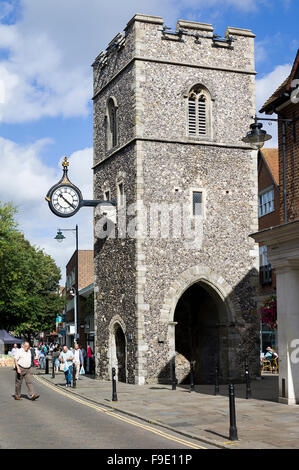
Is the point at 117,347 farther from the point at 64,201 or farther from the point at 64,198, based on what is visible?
the point at 64,198

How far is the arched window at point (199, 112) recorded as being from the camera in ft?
91.5

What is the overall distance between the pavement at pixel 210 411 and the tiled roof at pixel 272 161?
1752cm

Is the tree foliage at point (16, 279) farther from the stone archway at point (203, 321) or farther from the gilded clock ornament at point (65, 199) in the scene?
the stone archway at point (203, 321)

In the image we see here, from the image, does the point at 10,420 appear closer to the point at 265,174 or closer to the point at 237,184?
the point at 237,184

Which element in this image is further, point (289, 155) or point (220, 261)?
point (220, 261)

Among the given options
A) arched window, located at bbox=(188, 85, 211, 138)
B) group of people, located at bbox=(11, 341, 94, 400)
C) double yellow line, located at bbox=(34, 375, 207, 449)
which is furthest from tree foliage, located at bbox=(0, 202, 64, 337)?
double yellow line, located at bbox=(34, 375, 207, 449)

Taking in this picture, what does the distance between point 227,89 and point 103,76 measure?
6.18 meters

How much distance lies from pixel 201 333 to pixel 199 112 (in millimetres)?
9608

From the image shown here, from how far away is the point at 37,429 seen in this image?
13.3m

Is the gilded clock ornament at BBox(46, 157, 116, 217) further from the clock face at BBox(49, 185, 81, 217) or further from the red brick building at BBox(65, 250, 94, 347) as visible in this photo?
the red brick building at BBox(65, 250, 94, 347)

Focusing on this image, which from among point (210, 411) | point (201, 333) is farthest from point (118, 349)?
point (210, 411)

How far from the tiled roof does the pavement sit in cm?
1752

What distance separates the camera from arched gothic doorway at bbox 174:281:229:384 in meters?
27.5
